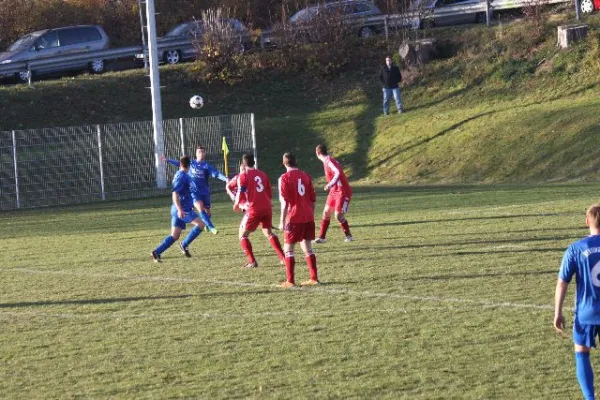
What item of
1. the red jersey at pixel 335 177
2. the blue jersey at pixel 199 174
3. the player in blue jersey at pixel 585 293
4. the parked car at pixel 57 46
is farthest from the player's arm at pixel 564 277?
the parked car at pixel 57 46

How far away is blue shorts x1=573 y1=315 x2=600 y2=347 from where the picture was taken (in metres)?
8.11

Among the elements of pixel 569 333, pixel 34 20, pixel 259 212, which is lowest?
pixel 569 333

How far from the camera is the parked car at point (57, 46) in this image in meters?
41.5

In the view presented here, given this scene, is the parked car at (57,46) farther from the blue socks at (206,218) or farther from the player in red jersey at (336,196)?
the player in red jersey at (336,196)

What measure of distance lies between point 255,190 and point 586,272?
25.9 feet

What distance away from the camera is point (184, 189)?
17562 mm

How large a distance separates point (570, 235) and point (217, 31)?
26.9 metres

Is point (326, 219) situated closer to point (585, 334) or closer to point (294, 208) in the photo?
point (294, 208)

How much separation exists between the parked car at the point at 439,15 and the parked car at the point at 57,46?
40.0ft

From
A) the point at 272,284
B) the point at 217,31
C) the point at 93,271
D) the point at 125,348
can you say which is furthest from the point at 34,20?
the point at 125,348

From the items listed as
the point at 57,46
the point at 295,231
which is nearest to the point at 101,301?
the point at 295,231

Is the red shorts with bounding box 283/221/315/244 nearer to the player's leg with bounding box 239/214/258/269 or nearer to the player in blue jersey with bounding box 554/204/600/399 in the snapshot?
the player's leg with bounding box 239/214/258/269

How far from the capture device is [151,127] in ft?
107

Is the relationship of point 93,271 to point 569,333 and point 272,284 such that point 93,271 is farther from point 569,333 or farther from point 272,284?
point 569,333
